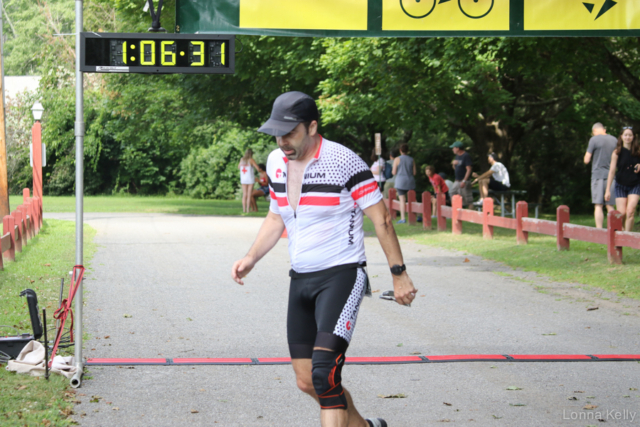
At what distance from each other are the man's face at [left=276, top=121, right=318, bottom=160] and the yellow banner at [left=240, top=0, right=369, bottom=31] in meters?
4.71

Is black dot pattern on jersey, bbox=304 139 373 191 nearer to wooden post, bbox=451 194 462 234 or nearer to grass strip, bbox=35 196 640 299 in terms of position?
grass strip, bbox=35 196 640 299

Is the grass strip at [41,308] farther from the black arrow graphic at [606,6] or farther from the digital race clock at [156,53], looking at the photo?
the black arrow graphic at [606,6]

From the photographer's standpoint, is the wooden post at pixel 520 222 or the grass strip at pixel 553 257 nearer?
the grass strip at pixel 553 257

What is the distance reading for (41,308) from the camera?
820cm

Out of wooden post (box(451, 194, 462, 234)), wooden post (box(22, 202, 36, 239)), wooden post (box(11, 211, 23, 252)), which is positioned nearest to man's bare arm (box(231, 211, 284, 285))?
wooden post (box(11, 211, 23, 252))

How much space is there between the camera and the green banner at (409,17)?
848 cm

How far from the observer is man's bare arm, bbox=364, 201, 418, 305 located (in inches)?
159

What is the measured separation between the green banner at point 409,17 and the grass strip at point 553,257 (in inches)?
127

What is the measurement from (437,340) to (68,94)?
40.2m

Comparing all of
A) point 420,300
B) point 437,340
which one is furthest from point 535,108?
point 437,340

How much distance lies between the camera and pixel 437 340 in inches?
282

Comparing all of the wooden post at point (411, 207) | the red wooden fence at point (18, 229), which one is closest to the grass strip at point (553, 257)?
the wooden post at point (411, 207)

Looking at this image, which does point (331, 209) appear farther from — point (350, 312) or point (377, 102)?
point (377, 102)

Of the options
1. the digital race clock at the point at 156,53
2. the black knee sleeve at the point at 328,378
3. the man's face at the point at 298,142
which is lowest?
the black knee sleeve at the point at 328,378
